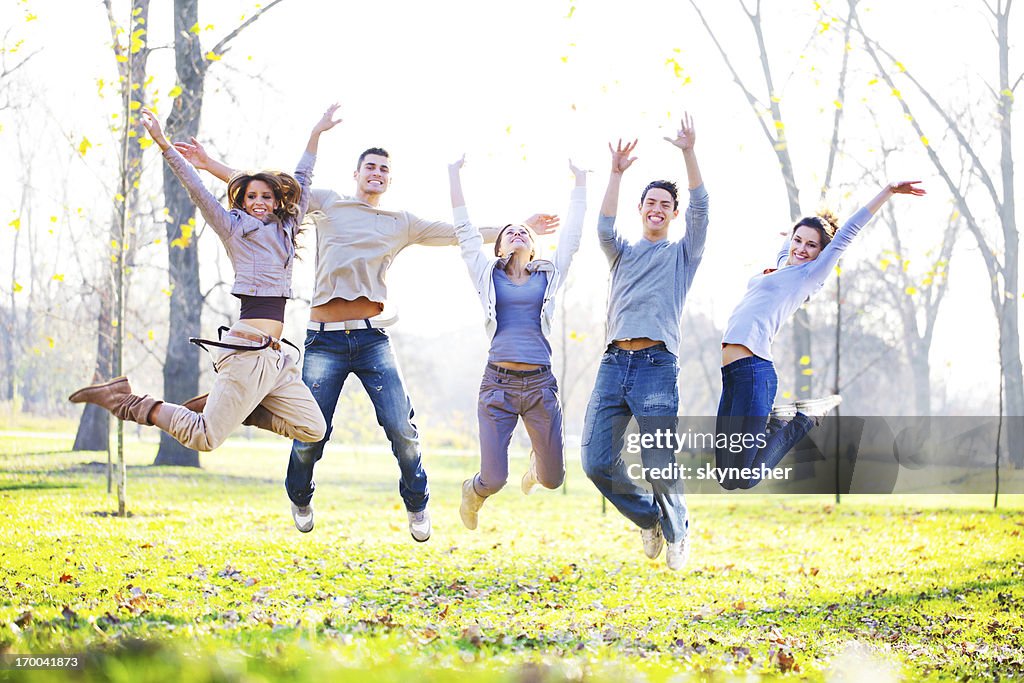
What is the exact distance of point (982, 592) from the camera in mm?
9422

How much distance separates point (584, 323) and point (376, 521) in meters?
25.2

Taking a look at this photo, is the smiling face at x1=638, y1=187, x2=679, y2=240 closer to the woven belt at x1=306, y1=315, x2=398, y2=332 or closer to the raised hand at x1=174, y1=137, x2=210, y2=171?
the woven belt at x1=306, y1=315, x2=398, y2=332

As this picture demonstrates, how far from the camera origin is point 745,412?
6.14 meters

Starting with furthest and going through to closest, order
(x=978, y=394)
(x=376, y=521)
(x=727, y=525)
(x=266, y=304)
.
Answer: (x=978, y=394)
(x=727, y=525)
(x=376, y=521)
(x=266, y=304)

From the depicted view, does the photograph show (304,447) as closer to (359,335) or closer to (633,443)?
(359,335)

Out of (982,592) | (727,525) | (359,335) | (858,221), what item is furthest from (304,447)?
(727,525)

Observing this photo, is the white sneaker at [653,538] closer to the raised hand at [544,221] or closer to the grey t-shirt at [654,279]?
the grey t-shirt at [654,279]

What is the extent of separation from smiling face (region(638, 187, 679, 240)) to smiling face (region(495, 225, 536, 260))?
29.8 inches

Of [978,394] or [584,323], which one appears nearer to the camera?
[584,323]

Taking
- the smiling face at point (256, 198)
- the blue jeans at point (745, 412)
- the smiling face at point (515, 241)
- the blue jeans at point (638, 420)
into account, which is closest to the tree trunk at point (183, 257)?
the smiling face at point (256, 198)

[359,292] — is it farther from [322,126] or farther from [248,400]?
[322,126]

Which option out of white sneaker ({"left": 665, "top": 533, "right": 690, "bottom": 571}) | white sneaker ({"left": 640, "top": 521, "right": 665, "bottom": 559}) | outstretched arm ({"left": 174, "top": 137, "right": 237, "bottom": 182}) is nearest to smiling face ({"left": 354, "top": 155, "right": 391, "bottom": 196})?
outstretched arm ({"left": 174, "top": 137, "right": 237, "bottom": 182})

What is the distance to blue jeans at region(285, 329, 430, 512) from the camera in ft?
20.4

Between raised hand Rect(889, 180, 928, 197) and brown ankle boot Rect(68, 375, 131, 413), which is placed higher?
raised hand Rect(889, 180, 928, 197)
